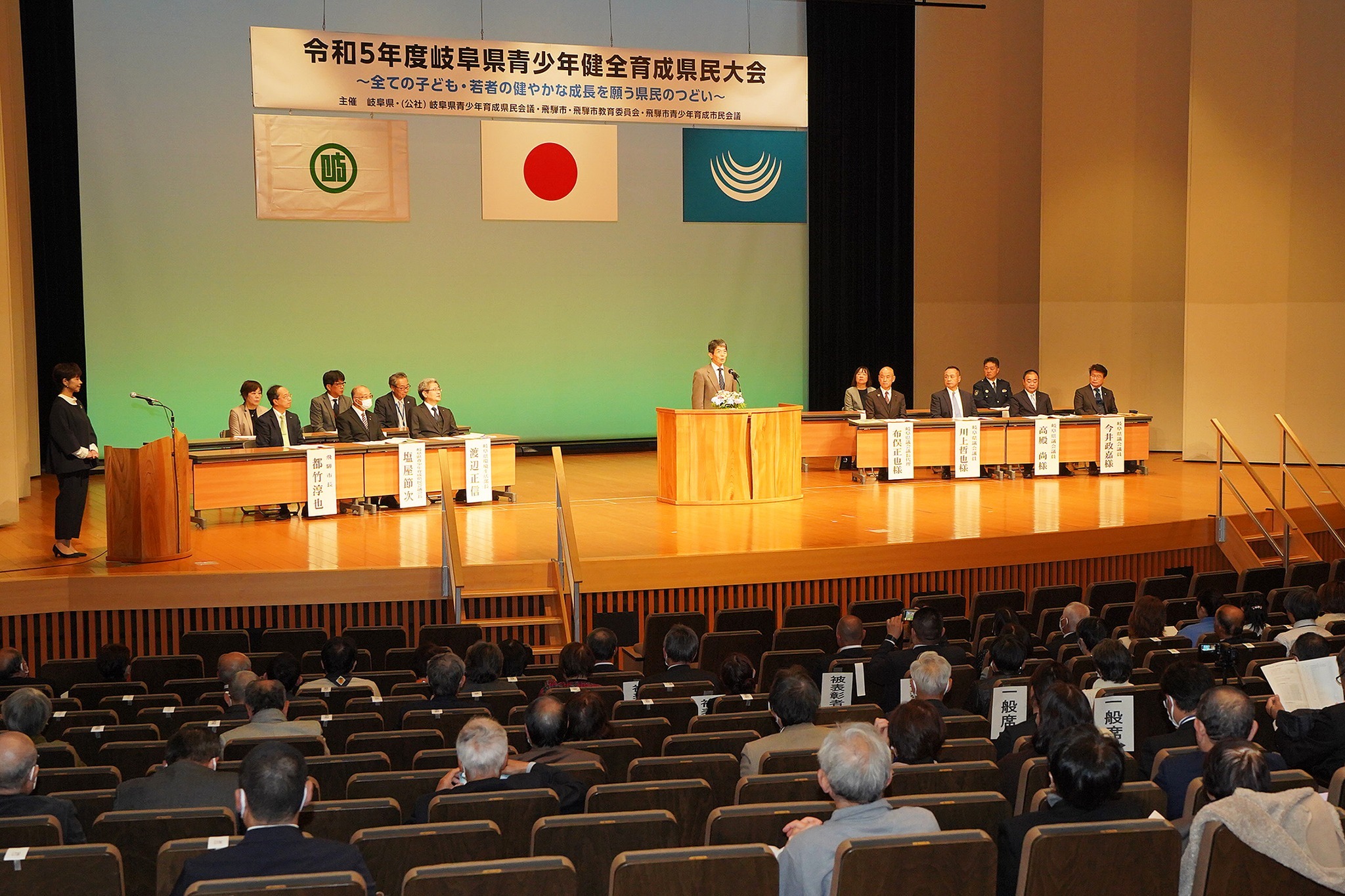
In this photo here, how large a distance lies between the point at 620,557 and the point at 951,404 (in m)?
5.26

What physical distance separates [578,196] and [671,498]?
16.6ft

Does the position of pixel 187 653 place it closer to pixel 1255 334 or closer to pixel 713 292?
pixel 713 292

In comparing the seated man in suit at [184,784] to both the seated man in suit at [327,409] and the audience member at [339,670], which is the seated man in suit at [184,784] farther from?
the seated man in suit at [327,409]

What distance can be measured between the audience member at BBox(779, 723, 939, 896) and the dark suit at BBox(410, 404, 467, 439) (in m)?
8.42

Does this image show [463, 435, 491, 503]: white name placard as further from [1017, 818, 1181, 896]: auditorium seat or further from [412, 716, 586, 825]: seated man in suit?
[1017, 818, 1181, 896]: auditorium seat

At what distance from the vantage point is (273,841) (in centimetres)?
277

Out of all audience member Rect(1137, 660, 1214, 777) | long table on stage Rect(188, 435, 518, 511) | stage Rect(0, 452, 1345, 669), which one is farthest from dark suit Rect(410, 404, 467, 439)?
audience member Rect(1137, 660, 1214, 777)

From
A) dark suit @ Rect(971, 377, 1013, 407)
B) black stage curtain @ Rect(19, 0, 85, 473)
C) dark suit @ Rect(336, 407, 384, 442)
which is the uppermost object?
black stage curtain @ Rect(19, 0, 85, 473)

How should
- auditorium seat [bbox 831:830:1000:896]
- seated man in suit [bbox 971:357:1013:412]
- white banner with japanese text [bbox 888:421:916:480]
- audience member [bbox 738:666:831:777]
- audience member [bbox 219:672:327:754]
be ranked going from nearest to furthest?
auditorium seat [bbox 831:830:1000:896]
audience member [bbox 738:666:831:777]
audience member [bbox 219:672:327:754]
white banner with japanese text [bbox 888:421:916:480]
seated man in suit [bbox 971:357:1013:412]

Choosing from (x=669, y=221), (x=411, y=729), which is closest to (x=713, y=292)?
(x=669, y=221)

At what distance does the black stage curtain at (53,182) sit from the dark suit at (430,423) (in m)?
3.95

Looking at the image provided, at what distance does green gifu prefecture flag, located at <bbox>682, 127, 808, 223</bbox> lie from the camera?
14.9m

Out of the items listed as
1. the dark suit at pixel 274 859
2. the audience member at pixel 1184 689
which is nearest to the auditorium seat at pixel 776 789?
the dark suit at pixel 274 859

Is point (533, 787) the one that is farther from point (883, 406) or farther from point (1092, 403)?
point (1092, 403)
